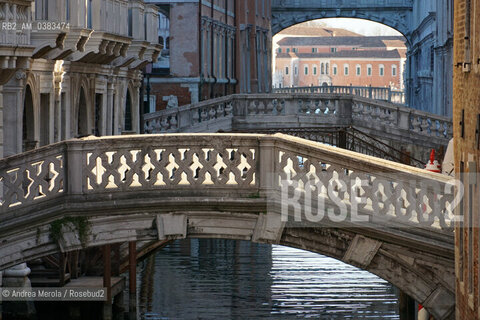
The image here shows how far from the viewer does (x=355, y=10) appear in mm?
61375

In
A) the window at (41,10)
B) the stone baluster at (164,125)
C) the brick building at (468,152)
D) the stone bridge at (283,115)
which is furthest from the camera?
the stone baluster at (164,125)

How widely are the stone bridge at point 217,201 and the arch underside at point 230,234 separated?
0.01m

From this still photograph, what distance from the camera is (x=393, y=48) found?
149m

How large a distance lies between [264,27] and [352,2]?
4836mm

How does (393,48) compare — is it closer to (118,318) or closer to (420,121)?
(420,121)

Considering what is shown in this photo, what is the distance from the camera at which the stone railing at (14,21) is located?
58.2 feet

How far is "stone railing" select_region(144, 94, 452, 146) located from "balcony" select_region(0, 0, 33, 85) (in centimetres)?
1584

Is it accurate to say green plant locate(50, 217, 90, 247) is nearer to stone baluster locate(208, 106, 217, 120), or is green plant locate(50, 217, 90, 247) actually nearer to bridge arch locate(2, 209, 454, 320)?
bridge arch locate(2, 209, 454, 320)

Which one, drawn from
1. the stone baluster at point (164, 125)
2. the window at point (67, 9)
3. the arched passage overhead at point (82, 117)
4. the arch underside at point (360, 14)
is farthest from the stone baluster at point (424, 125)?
the arch underside at point (360, 14)

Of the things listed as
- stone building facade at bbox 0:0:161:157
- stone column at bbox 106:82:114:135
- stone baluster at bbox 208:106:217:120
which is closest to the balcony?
stone building facade at bbox 0:0:161:157

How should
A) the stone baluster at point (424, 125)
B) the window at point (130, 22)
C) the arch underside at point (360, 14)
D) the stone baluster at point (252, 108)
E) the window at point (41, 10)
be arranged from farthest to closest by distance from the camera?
the arch underside at point (360, 14) → the stone baluster at point (252, 108) → the stone baluster at point (424, 125) → the window at point (130, 22) → the window at point (41, 10)

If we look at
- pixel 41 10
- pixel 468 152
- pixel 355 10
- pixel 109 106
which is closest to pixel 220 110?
pixel 109 106

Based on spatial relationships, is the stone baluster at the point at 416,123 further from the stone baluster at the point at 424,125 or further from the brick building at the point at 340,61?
the brick building at the point at 340,61

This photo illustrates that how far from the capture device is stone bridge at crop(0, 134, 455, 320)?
15.4m
